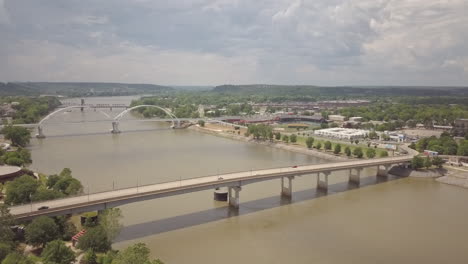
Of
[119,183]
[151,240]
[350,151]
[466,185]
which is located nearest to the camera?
[151,240]

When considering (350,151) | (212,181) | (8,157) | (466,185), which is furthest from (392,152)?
(8,157)

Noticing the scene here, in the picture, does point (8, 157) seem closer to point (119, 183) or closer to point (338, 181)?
point (119, 183)

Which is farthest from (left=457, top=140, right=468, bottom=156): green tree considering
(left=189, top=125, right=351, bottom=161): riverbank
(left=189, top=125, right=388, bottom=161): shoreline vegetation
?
(left=189, top=125, right=351, bottom=161): riverbank

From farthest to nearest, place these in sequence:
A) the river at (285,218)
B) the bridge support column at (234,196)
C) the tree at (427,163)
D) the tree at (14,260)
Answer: the tree at (427,163) → the bridge support column at (234,196) → the river at (285,218) → the tree at (14,260)

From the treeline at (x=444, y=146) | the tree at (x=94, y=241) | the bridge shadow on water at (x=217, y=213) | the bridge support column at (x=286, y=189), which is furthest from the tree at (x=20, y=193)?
the treeline at (x=444, y=146)

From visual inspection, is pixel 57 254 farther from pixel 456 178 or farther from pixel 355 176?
pixel 456 178

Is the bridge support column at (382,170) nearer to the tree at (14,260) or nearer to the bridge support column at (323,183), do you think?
the bridge support column at (323,183)

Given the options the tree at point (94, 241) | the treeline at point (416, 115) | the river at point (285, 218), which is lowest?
the river at point (285, 218)

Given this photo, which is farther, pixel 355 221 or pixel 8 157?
pixel 8 157
